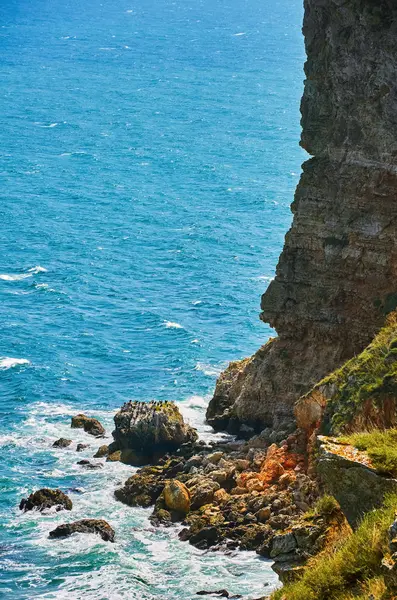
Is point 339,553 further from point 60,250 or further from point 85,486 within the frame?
point 60,250

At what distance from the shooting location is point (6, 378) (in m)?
77.1

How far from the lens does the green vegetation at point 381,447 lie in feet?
82.9

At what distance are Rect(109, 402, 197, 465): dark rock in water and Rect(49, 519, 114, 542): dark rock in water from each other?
8.80 metres

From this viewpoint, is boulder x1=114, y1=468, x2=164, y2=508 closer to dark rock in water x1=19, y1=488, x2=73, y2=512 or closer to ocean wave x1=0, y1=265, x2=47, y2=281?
dark rock in water x1=19, y1=488, x2=73, y2=512

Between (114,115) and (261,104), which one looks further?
(261,104)

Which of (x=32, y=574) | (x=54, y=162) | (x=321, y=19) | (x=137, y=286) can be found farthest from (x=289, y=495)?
(x=54, y=162)

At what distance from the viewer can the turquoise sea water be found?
4994 centimetres

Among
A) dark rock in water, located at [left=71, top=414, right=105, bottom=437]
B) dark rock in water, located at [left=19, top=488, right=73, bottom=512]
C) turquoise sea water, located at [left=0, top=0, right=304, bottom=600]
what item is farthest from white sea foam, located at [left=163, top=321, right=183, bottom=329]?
dark rock in water, located at [left=19, top=488, right=73, bottom=512]

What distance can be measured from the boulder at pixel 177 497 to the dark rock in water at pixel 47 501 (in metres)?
5.50

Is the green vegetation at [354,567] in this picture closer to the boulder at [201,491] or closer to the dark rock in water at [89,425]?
the boulder at [201,491]

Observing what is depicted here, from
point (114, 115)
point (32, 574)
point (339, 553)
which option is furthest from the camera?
point (114, 115)

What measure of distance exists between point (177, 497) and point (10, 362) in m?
30.5

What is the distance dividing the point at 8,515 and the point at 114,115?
131 meters

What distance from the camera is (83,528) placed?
52.3 metres
